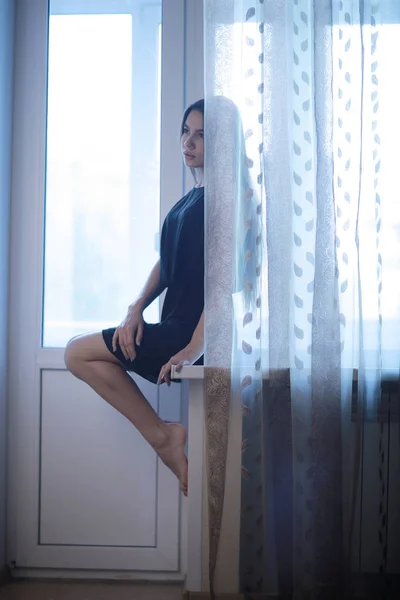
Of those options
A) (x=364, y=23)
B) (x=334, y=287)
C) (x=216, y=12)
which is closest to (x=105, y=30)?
(x=216, y=12)

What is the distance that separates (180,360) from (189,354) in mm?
34

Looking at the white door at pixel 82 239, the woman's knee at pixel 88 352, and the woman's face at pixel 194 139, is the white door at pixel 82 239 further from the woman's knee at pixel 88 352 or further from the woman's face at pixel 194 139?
the woman's knee at pixel 88 352

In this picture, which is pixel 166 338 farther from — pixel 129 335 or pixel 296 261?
pixel 296 261

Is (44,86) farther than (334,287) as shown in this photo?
Yes

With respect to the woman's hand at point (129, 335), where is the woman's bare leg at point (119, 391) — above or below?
below

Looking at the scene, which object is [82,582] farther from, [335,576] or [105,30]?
[105,30]

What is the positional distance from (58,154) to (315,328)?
1138 mm

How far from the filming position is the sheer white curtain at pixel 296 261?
65.4 inches

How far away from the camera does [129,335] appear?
6.05ft

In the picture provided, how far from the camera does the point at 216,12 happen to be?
1710 mm

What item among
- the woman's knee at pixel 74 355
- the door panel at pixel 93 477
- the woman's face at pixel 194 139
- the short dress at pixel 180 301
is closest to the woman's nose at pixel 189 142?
the woman's face at pixel 194 139

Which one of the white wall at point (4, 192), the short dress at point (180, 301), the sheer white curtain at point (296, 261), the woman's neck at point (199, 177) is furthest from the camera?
the white wall at point (4, 192)

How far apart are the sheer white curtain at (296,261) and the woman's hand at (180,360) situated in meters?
0.08

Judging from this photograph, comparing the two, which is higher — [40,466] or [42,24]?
[42,24]
